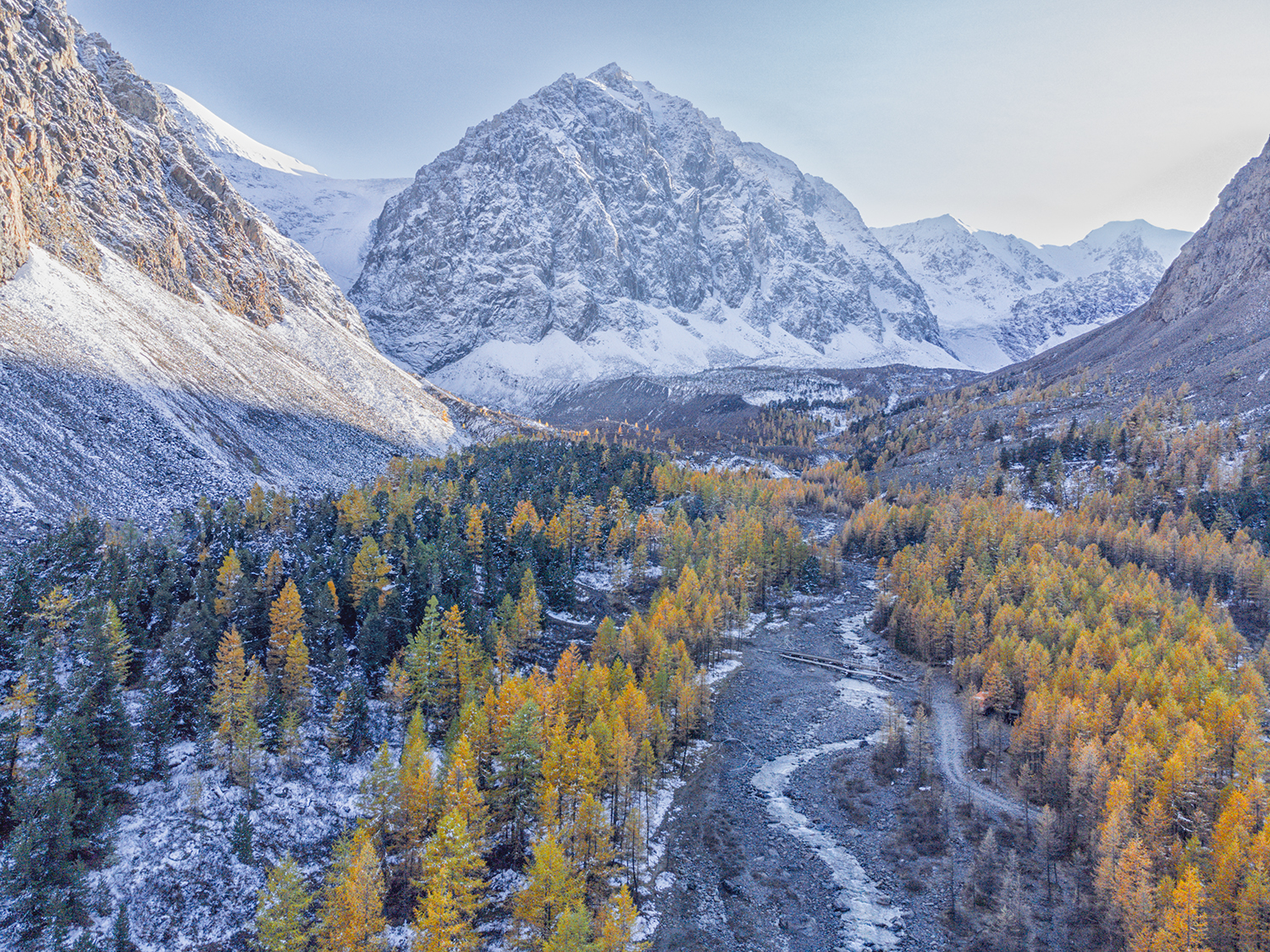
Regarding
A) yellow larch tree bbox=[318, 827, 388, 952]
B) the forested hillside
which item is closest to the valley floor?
Answer: the forested hillside

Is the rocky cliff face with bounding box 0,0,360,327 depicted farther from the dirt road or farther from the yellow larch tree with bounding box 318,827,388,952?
the dirt road

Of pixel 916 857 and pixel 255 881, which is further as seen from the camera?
pixel 916 857

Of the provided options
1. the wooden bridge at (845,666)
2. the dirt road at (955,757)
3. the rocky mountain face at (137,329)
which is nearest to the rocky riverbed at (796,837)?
the wooden bridge at (845,666)

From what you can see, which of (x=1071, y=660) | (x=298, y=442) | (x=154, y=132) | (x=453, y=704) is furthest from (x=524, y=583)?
(x=154, y=132)

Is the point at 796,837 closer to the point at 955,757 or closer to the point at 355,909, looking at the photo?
the point at 955,757

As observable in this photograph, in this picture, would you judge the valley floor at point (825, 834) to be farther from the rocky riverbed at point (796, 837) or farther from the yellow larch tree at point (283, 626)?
the yellow larch tree at point (283, 626)

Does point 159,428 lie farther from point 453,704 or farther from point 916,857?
point 916,857

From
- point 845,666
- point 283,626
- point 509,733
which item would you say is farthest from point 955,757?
point 283,626
